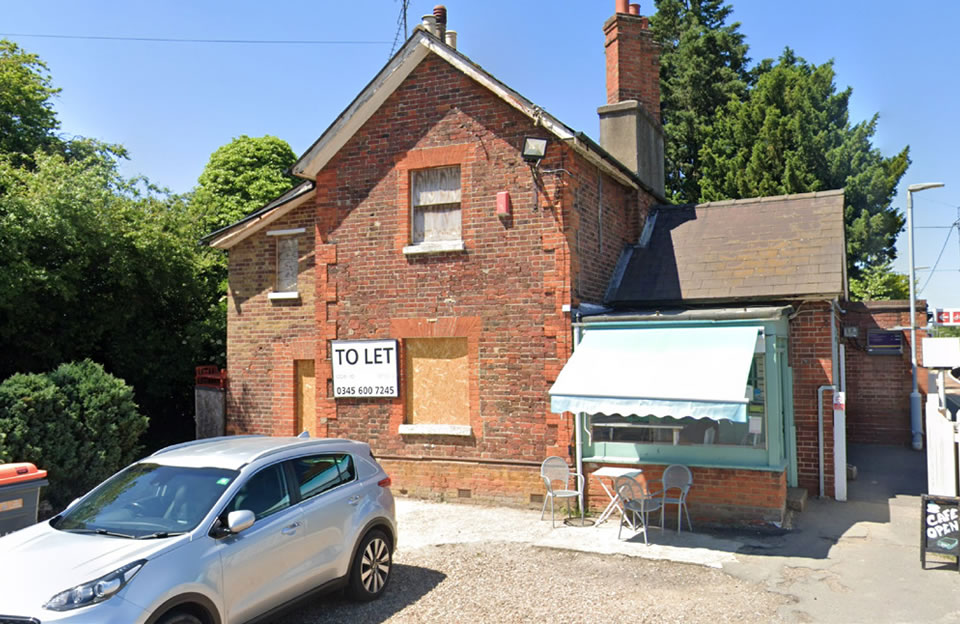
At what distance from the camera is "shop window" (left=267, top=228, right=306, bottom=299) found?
14.3 m

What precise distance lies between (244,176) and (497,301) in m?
21.0

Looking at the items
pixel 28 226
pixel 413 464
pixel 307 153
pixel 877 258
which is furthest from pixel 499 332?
pixel 877 258

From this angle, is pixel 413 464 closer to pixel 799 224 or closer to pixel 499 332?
pixel 499 332

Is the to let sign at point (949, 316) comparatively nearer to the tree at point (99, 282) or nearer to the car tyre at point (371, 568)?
the car tyre at point (371, 568)

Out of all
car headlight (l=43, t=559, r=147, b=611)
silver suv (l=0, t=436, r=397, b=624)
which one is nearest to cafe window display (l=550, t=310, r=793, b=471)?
silver suv (l=0, t=436, r=397, b=624)

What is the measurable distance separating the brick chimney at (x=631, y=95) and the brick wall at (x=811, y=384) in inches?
185

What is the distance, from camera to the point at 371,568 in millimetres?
7008

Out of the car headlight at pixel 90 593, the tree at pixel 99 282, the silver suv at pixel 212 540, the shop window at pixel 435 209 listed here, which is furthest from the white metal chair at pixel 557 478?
the tree at pixel 99 282

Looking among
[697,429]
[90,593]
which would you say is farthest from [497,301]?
[90,593]

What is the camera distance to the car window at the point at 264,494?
591 cm

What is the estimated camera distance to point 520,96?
36.6 feet

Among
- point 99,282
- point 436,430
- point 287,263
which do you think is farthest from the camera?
point 99,282

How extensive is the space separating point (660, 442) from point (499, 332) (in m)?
2.95

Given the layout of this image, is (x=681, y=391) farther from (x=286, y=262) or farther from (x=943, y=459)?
(x=286, y=262)
